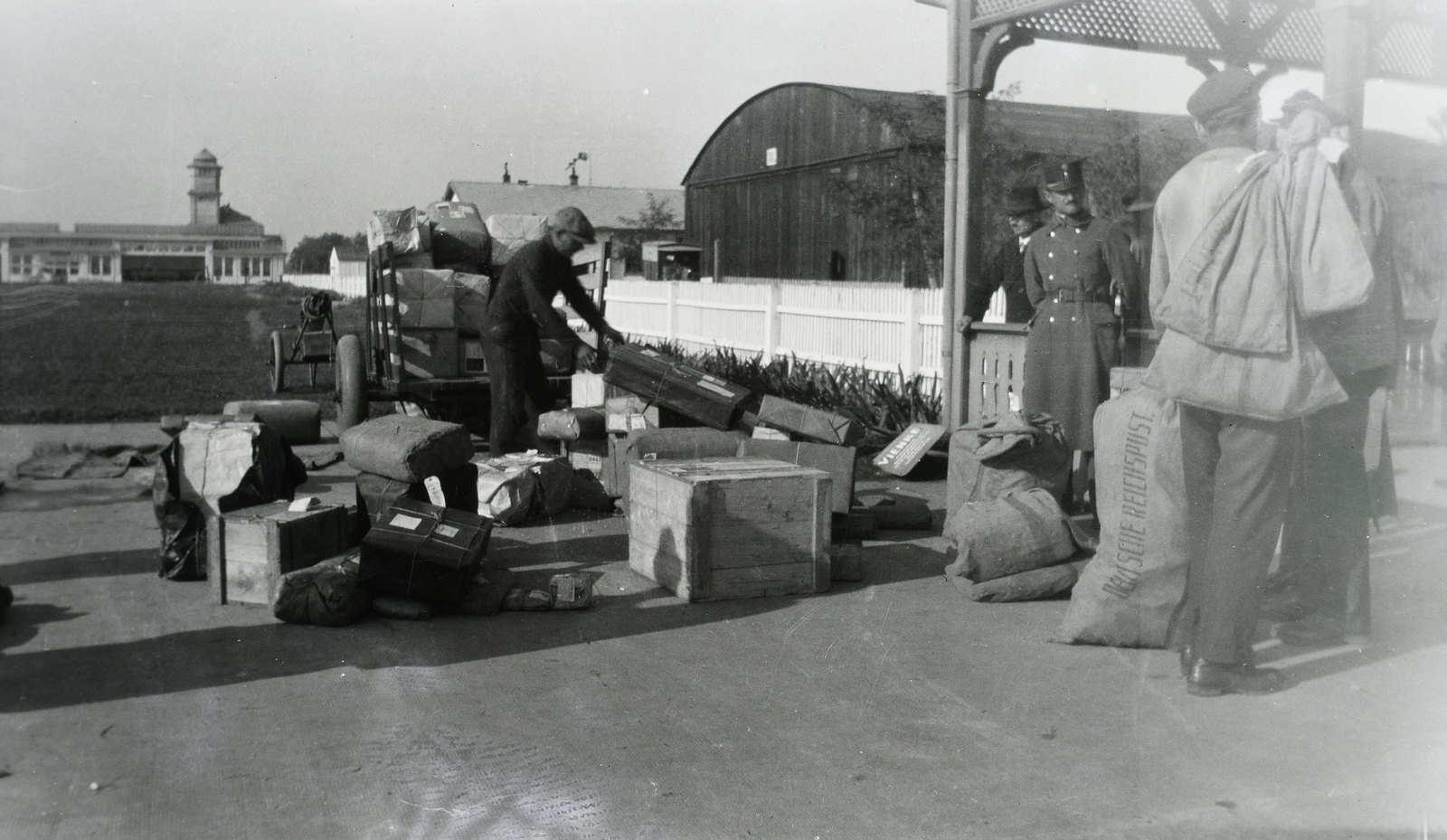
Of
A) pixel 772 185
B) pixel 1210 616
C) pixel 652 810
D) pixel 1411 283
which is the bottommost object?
pixel 652 810

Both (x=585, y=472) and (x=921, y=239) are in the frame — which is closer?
(x=585, y=472)

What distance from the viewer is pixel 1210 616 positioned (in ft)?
13.9

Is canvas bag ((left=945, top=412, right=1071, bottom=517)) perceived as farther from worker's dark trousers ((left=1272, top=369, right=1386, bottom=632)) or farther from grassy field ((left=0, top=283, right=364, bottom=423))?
grassy field ((left=0, top=283, right=364, bottom=423))

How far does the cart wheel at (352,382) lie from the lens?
10.4 meters

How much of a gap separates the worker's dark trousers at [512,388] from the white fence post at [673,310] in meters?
12.5

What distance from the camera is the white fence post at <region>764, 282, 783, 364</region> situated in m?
17.5

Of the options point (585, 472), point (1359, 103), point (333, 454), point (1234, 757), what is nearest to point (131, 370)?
point (333, 454)

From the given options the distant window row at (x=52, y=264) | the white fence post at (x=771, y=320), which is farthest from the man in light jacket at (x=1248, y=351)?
the white fence post at (x=771, y=320)

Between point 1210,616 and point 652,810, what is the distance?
6.88ft

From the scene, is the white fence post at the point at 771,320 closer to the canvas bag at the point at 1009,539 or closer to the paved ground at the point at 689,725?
the canvas bag at the point at 1009,539

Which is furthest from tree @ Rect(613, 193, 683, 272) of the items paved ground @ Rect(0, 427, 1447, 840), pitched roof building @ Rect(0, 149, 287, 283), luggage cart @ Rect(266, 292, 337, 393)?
paved ground @ Rect(0, 427, 1447, 840)

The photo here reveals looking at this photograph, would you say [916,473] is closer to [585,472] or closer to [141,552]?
[585,472]

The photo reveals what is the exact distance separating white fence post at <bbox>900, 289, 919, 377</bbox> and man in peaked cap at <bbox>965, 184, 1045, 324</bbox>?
4352 millimetres

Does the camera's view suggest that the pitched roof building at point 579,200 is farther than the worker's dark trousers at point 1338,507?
Yes
